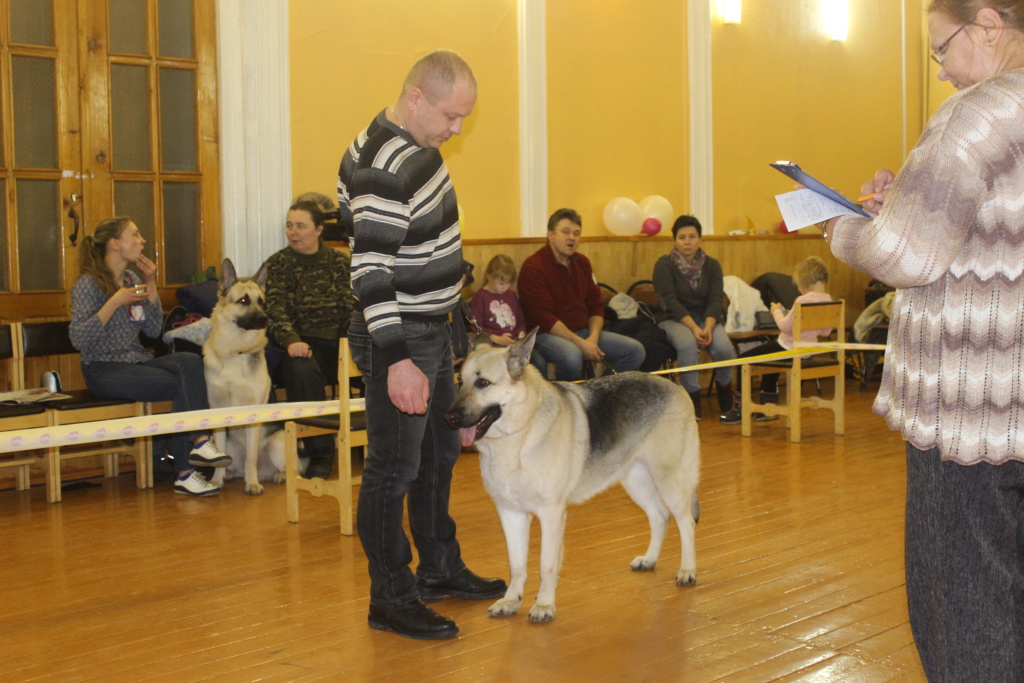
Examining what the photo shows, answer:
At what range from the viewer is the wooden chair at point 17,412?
473cm

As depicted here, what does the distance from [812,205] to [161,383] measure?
4.12 meters

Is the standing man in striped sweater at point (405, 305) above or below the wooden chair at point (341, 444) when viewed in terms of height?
above

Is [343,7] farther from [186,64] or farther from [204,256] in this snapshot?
[204,256]

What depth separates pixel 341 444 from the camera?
4188 millimetres

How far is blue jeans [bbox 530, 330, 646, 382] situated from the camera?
634cm

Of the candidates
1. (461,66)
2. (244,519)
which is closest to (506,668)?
(461,66)

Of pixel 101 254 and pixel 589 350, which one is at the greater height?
pixel 101 254

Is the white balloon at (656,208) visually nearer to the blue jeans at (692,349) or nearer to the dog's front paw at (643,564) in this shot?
the blue jeans at (692,349)

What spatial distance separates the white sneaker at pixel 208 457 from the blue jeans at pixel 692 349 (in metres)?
3.35

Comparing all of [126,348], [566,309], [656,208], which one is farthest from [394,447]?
[656,208]

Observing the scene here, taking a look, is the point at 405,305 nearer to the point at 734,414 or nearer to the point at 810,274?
the point at 734,414

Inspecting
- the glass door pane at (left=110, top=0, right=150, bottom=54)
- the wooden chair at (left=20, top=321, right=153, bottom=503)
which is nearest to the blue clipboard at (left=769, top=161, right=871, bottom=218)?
the wooden chair at (left=20, top=321, right=153, bottom=503)

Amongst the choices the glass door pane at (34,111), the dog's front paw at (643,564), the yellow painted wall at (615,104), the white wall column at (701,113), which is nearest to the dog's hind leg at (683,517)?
the dog's front paw at (643,564)

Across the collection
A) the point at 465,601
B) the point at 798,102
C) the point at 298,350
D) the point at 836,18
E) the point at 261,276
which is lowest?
the point at 465,601
